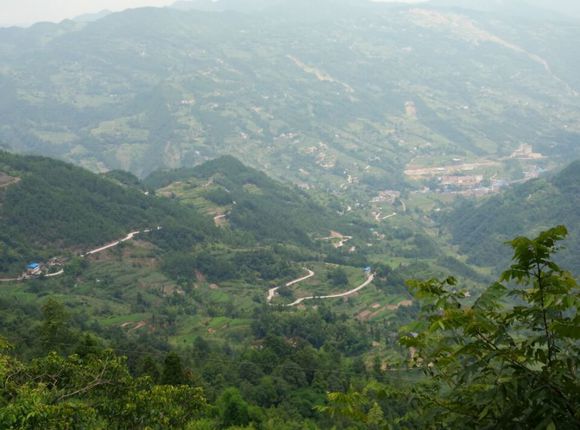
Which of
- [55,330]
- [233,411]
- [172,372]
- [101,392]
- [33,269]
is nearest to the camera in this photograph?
[101,392]

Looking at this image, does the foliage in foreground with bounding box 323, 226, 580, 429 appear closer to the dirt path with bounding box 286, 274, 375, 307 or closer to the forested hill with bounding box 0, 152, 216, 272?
the dirt path with bounding box 286, 274, 375, 307

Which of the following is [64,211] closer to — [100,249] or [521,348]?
[100,249]

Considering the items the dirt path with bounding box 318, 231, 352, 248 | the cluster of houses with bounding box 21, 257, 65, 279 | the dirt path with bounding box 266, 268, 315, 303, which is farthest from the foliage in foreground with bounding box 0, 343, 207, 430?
the dirt path with bounding box 318, 231, 352, 248

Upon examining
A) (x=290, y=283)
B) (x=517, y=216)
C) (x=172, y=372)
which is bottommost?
(x=517, y=216)

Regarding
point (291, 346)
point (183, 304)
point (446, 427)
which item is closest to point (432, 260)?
point (183, 304)

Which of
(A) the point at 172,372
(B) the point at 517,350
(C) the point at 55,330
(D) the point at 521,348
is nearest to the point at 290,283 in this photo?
(C) the point at 55,330

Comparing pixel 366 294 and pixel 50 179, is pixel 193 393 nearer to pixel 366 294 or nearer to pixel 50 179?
pixel 366 294
